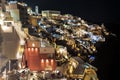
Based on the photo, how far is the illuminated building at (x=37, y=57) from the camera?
3247 cm

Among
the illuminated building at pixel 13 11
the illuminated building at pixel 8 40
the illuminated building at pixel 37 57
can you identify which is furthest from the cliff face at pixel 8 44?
the illuminated building at pixel 13 11

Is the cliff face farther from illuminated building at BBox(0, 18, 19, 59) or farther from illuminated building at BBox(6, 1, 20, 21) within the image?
illuminated building at BBox(6, 1, 20, 21)

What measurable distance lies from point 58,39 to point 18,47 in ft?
100

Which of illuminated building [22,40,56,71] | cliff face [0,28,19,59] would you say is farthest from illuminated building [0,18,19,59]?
illuminated building [22,40,56,71]

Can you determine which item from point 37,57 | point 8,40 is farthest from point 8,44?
point 37,57

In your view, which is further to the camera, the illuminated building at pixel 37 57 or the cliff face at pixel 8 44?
the illuminated building at pixel 37 57

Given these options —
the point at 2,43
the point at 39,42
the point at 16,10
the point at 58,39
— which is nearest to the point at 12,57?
the point at 2,43

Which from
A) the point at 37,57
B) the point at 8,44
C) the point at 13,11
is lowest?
the point at 37,57

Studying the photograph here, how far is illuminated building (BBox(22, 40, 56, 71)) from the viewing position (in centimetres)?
3247

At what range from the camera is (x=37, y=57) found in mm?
33594

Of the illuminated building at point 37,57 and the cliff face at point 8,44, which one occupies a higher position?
the cliff face at point 8,44

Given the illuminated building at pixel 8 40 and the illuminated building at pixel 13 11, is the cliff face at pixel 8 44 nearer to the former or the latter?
the illuminated building at pixel 8 40

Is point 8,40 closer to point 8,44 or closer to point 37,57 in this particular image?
point 8,44

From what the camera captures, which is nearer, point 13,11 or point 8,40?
point 8,40
